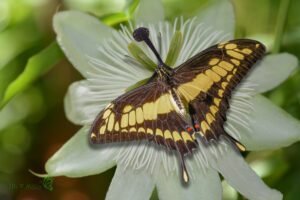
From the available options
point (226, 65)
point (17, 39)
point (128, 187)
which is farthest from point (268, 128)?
point (17, 39)

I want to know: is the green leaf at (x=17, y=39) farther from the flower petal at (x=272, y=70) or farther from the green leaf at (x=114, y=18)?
the flower petal at (x=272, y=70)

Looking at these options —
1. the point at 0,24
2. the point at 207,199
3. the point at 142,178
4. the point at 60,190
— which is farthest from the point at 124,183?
the point at 0,24

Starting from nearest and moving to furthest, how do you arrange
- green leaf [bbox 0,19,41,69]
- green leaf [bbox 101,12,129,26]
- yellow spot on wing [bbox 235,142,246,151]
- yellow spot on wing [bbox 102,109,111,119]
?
1. yellow spot on wing [bbox 102,109,111,119]
2. yellow spot on wing [bbox 235,142,246,151]
3. green leaf [bbox 101,12,129,26]
4. green leaf [bbox 0,19,41,69]

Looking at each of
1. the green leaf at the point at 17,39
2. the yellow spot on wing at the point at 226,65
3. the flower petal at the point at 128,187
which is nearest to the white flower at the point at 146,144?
the flower petal at the point at 128,187

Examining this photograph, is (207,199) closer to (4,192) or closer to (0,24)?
(4,192)

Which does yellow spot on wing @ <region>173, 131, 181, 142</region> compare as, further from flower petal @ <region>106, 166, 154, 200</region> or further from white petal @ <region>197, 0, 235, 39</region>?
white petal @ <region>197, 0, 235, 39</region>

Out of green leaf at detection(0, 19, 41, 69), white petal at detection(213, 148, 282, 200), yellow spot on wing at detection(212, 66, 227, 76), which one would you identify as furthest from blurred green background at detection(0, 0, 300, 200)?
yellow spot on wing at detection(212, 66, 227, 76)

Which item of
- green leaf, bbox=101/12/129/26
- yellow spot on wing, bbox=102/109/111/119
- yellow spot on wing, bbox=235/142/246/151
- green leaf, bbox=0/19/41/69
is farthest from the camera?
green leaf, bbox=0/19/41/69
